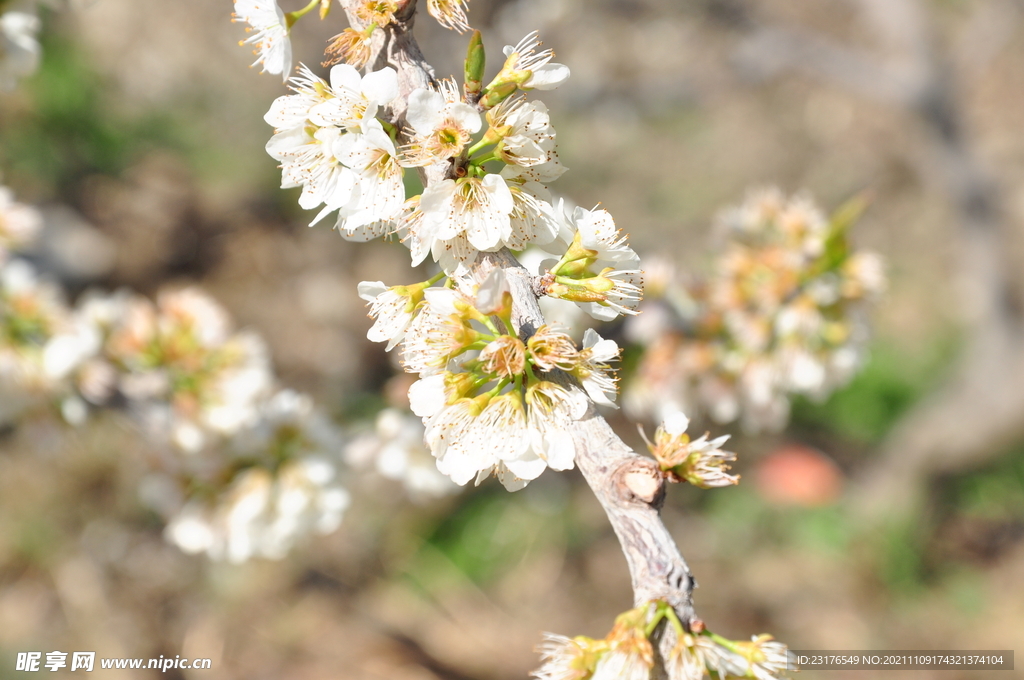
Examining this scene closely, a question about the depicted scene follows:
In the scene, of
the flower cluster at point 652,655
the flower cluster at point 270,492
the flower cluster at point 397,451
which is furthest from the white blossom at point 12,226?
the flower cluster at point 652,655

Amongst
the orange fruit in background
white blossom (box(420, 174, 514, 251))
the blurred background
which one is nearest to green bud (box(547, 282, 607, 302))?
white blossom (box(420, 174, 514, 251))

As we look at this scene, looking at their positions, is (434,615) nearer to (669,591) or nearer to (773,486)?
(773,486)

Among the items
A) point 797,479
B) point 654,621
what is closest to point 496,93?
point 654,621

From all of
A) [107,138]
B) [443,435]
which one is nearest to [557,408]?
[443,435]

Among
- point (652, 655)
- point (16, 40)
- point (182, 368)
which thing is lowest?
point (652, 655)

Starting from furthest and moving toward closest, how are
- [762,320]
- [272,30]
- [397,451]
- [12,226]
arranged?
1. [397,451]
2. [762,320]
3. [12,226]
4. [272,30]

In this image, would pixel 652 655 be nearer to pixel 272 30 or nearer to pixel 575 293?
pixel 575 293

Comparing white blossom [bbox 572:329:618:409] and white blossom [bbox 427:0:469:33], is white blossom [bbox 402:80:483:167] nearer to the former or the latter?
white blossom [bbox 427:0:469:33]

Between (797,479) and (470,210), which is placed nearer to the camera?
(470,210)
